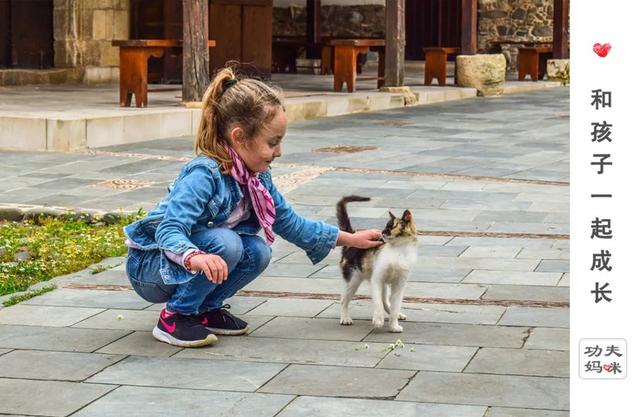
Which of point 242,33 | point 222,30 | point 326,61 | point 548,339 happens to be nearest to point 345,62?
point 242,33

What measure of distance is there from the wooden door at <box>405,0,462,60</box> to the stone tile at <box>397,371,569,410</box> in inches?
859

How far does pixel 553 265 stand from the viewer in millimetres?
6348

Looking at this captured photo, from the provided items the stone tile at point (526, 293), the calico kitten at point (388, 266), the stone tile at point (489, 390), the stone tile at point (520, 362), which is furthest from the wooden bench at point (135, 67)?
the stone tile at point (489, 390)

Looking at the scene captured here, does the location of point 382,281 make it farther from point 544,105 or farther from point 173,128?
point 544,105

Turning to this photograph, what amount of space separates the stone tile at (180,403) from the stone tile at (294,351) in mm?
482

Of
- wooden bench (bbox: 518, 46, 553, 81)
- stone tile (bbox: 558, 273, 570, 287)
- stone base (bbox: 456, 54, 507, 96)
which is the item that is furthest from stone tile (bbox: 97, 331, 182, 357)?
wooden bench (bbox: 518, 46, 553, 81)

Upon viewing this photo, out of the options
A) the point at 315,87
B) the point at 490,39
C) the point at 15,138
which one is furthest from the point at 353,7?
the point at 15,138

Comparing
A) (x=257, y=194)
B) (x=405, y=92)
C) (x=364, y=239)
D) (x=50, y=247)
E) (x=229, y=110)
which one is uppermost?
(x=229, y=110)

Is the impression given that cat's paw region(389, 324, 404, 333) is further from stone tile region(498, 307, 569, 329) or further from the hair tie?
the hair tie

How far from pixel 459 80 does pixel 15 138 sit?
363 inches

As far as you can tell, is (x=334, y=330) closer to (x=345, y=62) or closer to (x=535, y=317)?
(x=535, y=317)

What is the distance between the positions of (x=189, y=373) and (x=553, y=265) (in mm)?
2499
